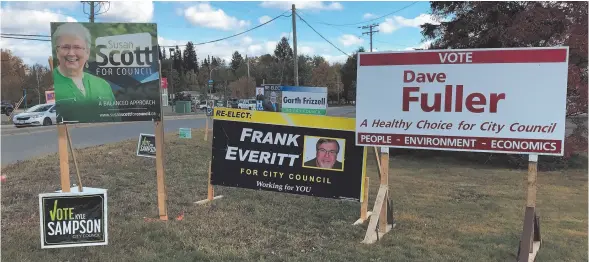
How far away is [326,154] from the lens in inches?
232

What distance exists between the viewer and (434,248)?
4.63m

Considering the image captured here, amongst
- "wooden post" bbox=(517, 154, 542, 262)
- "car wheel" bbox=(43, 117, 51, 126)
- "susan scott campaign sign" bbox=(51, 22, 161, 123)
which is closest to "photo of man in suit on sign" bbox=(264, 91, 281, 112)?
"susan scott campaign sign" bbox=(51, 22, 161, 123)

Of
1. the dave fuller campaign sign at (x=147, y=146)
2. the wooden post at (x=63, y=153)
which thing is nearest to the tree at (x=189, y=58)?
the dave fuller campaign sign at (x=147, y=146)

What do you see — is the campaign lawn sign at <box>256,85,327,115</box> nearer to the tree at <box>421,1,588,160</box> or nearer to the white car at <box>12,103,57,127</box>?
the tree at <box>421,1,588,160</box>

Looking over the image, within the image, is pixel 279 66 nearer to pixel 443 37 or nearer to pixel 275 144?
pixel 443 37

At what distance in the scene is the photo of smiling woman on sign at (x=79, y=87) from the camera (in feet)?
16.9

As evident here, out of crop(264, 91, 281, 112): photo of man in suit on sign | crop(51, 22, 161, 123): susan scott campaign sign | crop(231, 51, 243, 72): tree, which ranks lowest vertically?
crop(264, 91, 281, 112): photo of man in suit on sign

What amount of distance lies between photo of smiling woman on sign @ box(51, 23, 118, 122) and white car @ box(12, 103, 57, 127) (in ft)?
71.6

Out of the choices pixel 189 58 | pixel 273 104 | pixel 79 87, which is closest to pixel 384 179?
pixel 79 87

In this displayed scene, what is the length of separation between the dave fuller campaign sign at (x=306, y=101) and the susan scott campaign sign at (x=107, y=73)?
595 centimetres

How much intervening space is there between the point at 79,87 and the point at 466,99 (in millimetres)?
4518

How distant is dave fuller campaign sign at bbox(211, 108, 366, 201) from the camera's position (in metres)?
5.81

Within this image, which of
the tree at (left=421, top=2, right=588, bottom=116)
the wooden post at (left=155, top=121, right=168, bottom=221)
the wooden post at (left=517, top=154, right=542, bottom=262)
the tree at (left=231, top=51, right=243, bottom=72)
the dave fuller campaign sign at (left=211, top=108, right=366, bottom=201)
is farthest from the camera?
the tree at (left=231, top=51, right=243, bottom=72)

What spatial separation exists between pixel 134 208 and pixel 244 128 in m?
1.89
